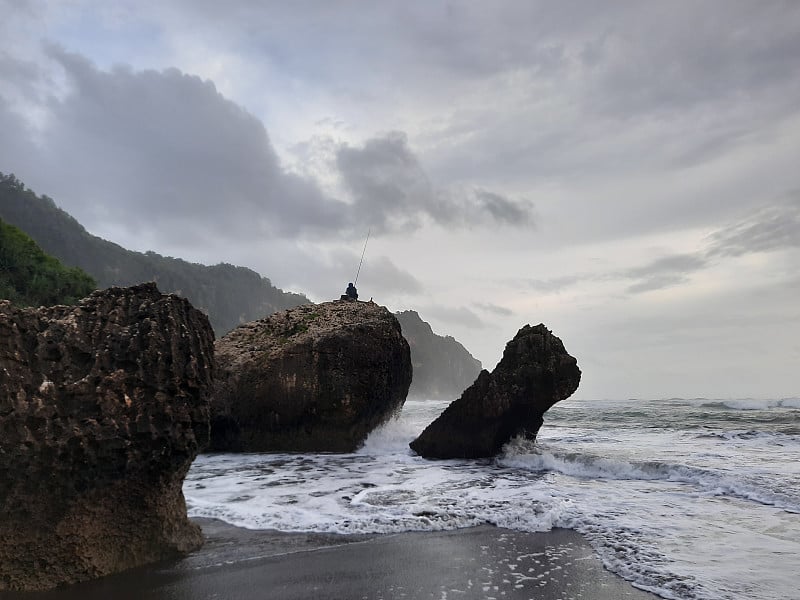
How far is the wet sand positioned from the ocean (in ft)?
1.02

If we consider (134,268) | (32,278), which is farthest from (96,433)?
(134,268)

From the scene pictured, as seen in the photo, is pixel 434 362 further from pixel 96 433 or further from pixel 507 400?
pixel 96 433

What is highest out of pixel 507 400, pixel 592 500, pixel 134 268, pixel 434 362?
pixel 134 268

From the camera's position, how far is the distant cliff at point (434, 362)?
405 feet

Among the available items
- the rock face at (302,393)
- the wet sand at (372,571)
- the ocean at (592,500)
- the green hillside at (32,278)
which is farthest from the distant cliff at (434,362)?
the wet sand at (372,571)

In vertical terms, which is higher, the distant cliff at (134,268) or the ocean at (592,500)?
the distant cliff at (134,268)

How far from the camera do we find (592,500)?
773 cm

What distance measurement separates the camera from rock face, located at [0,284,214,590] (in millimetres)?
4348

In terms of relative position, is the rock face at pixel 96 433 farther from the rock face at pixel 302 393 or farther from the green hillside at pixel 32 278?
the green hillside at pixel 32 278

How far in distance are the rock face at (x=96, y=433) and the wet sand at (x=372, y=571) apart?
29cm

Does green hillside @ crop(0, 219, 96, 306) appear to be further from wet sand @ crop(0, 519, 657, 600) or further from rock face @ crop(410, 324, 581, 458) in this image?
wet sand @ crop(0, 519, 657, 600)

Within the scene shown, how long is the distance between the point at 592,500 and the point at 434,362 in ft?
410

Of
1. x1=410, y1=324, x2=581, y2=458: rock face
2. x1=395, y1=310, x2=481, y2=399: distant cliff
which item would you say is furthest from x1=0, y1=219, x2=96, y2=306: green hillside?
x1=395, y1=310, x2=481, y2=399: distant cliff

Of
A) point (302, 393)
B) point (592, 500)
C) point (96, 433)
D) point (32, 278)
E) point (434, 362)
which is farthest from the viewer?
point (434, 362)
